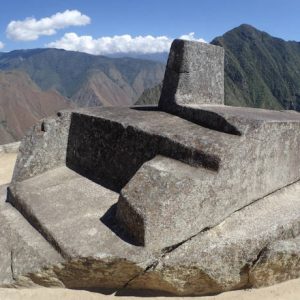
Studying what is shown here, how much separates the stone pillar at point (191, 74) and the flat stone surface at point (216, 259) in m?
2.78

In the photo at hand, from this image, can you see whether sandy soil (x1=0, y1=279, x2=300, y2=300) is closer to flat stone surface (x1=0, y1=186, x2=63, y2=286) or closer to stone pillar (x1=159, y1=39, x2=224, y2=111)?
flat stone surface (x1=0, y1=186, x2=63, y2=286)

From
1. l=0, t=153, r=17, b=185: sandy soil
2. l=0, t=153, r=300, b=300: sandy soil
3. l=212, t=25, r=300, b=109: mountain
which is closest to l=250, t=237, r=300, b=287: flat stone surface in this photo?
l=0, t=153, r=300, b=300: sandy soil

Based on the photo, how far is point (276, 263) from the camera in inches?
212

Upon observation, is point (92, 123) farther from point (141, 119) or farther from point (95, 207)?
point (95, 207)

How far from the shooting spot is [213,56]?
7930mm

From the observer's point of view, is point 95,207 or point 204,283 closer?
point 204,283

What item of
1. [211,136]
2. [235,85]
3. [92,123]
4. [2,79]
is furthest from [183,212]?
Result: [2,79]

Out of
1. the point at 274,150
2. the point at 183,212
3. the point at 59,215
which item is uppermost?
the point at 274,150

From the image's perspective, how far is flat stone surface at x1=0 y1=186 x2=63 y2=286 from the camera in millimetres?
5366

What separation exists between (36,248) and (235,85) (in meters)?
115

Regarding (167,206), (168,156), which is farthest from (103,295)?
(168,156)

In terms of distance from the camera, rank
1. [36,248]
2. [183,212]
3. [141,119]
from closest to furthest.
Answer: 1. [183,212]
2. [36,248]
3. [141,119]

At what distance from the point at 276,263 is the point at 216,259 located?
79 cm

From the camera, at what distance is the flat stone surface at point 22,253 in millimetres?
5366
